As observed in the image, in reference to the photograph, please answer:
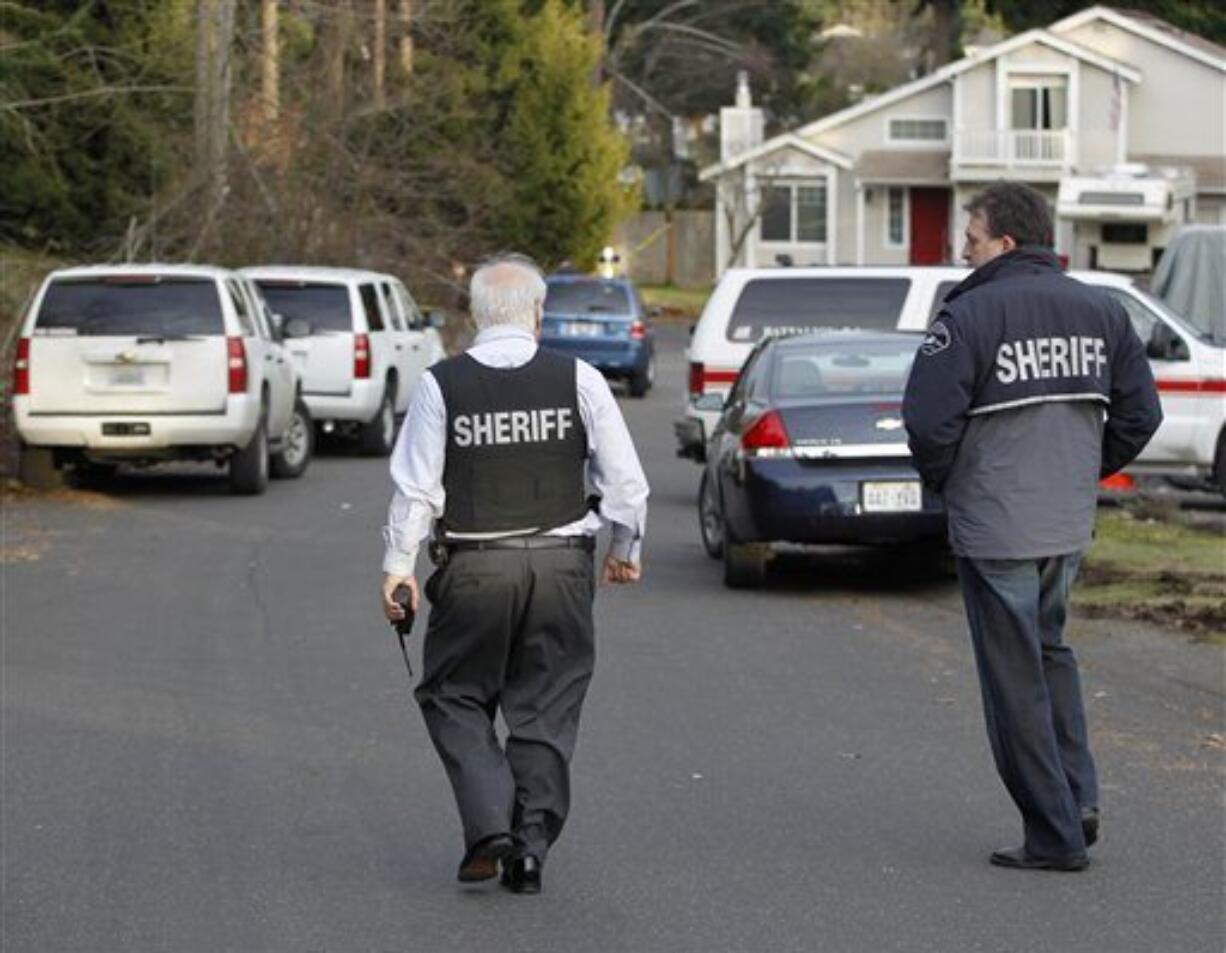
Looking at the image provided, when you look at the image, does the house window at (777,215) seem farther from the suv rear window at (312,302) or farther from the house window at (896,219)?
the suv rear window at (312,302)

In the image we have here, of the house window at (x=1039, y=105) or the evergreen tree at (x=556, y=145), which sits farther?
the house window at (x=1039, y=105)

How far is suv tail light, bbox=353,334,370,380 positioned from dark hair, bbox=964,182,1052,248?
669 inches

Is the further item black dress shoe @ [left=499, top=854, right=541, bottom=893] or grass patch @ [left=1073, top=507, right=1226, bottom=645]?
grass patch @ [left=1073, top=507, right=1226, bottom=645]

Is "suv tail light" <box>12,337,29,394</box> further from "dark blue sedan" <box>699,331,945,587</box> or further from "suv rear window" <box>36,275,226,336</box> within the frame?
"dark blue sedan" <box>699,331,945,587</box>

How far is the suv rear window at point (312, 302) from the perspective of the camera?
2442cm

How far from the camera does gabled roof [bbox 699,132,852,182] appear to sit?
6806 cm

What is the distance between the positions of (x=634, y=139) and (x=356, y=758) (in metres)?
77.6

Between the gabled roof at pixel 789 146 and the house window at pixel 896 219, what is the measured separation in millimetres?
1540

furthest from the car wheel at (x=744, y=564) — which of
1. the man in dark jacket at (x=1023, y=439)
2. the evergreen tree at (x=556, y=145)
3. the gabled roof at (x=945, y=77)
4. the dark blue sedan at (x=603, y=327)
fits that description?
the gabled roof at (x=945, y=77)

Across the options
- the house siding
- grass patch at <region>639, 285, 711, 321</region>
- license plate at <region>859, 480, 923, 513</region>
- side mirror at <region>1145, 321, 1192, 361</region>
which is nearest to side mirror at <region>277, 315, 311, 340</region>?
side mirror at <region>1145, 321, 1192, 361</region>

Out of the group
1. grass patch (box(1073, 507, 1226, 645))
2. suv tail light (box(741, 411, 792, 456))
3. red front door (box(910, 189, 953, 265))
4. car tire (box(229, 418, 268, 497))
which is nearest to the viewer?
grass patch (box(1073, 507, 1226, 645))

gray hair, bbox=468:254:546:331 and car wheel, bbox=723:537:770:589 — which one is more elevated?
gray hair, bbox=468:254:546:331

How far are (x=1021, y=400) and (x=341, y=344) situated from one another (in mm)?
17257

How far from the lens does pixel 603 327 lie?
35875 mm
